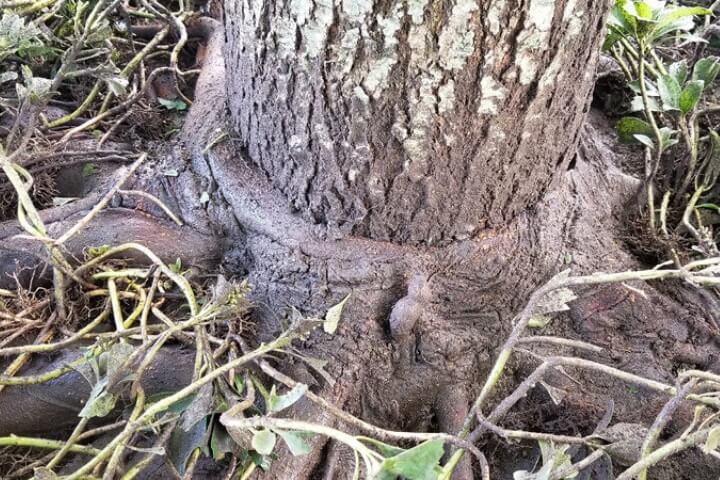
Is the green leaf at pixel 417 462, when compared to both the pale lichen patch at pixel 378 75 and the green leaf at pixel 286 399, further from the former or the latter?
the pale lichen patch at pixel 378 75

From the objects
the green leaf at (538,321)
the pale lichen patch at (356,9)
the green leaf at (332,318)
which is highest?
the pale lichen patch at (356,9)

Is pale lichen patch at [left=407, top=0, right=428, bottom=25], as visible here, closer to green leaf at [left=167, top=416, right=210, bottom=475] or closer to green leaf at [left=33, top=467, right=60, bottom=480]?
green leaf at [left=167, top=416, right=210, bottom=475]

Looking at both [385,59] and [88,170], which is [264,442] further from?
[88,170]

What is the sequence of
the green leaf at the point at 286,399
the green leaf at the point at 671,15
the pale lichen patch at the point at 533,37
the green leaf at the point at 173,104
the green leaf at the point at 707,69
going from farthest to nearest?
the green leaf at the point at 173,104
the green leaf at the point at 707,69
the green leaf at the point at 671,15
the pale lichen patch at the point at 533,37
the green leaf at the point at 286,399

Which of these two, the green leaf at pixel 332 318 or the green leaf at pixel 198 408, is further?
the green leaf at pixel 332 318

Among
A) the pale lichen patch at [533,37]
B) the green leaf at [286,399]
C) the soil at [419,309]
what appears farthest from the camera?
the soil at [419,309]

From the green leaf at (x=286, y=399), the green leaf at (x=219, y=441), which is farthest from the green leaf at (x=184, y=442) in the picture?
the green leaf at (x=286, y=399)

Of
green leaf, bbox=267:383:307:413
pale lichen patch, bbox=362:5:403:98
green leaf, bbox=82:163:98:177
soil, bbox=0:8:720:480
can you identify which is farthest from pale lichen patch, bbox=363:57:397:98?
green leaf, bbox=82:163:98:177

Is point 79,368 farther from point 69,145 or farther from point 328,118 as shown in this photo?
point 69,145
